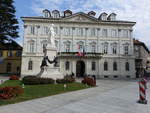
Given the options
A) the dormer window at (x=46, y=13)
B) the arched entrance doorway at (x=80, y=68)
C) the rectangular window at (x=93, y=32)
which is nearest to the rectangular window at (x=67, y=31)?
the rectangular window at (x=93, y=32)

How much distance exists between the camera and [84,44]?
1906 inches

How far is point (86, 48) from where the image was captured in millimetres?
48375

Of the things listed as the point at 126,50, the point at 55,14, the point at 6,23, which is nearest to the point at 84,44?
the point at 55,14

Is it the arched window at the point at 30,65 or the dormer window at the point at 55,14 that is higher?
the dormer window at the point at 55,14

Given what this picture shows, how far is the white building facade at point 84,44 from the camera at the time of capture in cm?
4644

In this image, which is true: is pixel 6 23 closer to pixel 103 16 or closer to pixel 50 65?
pixel 50 65

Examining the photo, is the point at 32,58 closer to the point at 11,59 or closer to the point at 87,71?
the point at 11,59

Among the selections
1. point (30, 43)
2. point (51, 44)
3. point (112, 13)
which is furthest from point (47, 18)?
point (51, 44)

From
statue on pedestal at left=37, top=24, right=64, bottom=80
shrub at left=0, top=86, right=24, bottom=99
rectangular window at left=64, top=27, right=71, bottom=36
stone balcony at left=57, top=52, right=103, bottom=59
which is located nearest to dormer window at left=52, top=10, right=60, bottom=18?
rectangular window at left=64, top=27, right=71, bottom=36

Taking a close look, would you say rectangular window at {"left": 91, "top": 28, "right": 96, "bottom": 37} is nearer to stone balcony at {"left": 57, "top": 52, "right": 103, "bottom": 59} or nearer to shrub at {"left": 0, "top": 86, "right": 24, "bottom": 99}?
stone balcony at {"left": 57, "top": 52, "right": 103, "bottom": 59}

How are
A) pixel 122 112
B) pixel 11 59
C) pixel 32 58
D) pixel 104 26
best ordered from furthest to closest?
pixel 11 59 < pixel 104 26 < pixel 32 58 < pixel 122 112

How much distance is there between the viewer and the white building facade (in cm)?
4644

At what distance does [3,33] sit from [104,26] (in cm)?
3021

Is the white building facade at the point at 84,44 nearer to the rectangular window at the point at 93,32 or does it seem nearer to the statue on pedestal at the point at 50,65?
the rectangular window at the point at 93,32
